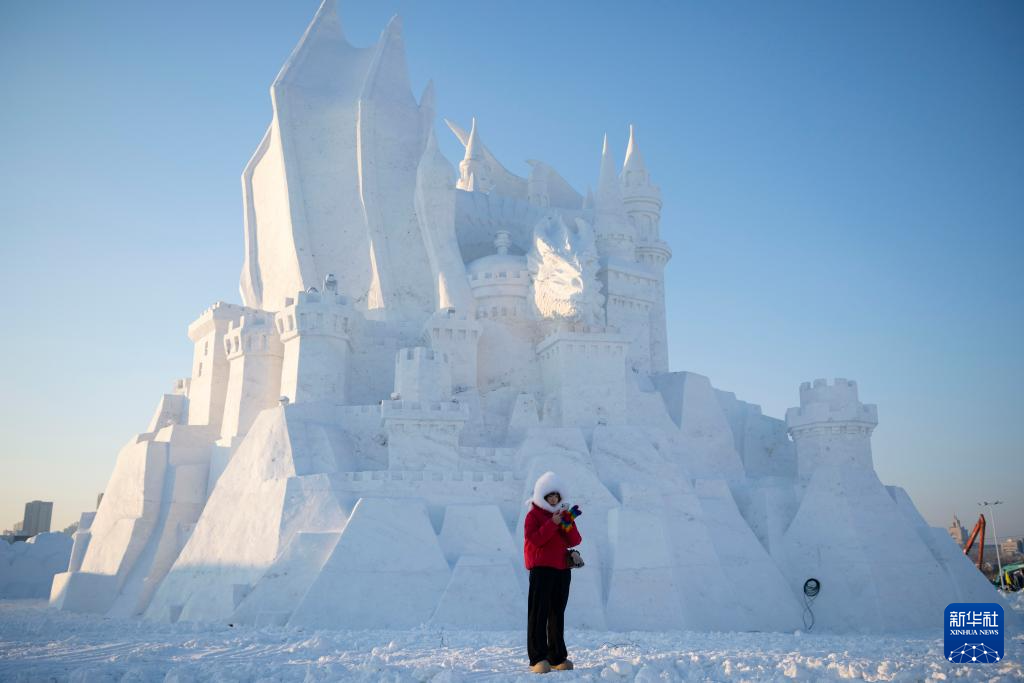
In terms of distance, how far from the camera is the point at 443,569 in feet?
75.2

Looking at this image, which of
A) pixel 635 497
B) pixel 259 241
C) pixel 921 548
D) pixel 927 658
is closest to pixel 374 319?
pixel 259 241

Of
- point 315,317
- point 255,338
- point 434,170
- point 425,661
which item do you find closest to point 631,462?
point 315,317

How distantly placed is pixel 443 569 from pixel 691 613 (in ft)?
25.6

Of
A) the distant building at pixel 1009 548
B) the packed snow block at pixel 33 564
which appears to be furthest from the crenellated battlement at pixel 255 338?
the distant building at pixel 1009 548

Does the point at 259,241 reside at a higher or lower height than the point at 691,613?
higher

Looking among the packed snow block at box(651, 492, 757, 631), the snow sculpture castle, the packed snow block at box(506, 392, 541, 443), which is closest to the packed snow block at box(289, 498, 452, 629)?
the snow sculpture castle

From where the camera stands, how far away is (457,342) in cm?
3294

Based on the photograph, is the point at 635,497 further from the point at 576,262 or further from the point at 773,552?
the point at 576,262

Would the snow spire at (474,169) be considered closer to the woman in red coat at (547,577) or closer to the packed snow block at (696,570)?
the packed snow block at (696,570)

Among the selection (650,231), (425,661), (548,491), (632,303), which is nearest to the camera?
(548,491)

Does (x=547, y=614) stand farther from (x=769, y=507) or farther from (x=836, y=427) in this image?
(x=836, y=427)

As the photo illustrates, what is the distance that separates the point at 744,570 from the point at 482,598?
33.8ft

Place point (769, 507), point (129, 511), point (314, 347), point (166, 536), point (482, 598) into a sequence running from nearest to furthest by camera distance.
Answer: point (482, 598) → point (166, 536) → point (769, 507) → point (314, 347) → point (129, 511)

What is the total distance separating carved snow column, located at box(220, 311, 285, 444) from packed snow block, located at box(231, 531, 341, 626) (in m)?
9.21
